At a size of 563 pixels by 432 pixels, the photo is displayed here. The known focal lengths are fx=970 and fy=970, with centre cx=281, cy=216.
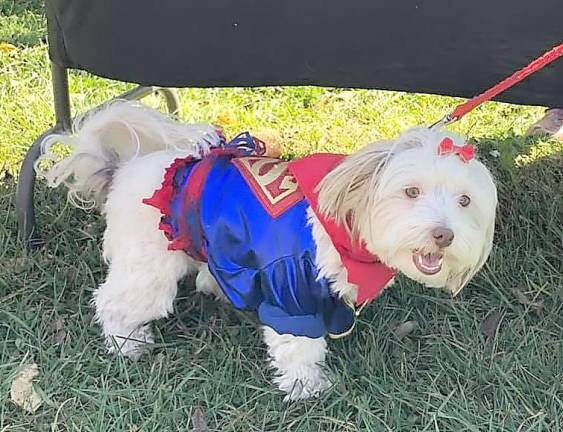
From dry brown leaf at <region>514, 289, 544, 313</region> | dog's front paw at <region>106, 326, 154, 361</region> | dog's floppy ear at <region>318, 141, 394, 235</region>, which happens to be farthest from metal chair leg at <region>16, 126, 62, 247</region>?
dry brown leaf at <region>514, 289, 544, 313</region>

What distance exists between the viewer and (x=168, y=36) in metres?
2.37

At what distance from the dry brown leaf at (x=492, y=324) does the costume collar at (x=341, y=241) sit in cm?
50

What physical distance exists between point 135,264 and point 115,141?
13.9 inches

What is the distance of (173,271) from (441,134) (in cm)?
77

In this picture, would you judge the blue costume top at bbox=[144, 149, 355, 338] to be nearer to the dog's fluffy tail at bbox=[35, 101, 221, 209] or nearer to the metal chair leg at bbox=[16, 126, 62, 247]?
the dog's fluffy tail at bbox=[35, 101, 221, 209]

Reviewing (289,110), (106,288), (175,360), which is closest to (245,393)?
(175,360)

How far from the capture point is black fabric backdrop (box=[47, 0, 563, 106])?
2207 millimetres

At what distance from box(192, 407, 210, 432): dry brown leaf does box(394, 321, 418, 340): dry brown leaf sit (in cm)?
58

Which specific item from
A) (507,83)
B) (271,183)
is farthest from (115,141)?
(507,83)

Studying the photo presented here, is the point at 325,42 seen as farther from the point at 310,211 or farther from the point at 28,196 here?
the point at 28,196

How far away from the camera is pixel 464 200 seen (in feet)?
6.60

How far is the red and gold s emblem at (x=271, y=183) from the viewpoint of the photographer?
2209mm

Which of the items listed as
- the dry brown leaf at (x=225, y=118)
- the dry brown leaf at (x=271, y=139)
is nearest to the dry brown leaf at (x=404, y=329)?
the dry brown leaf at (x=271, y=139)

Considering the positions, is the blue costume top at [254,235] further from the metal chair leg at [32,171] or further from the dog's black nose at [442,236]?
the metal chair leg at [32,171]
